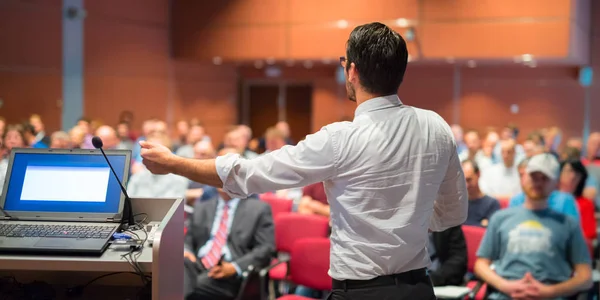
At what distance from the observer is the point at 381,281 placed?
6.81 feet

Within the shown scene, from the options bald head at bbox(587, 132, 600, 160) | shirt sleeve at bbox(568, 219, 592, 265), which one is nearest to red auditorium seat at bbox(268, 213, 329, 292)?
shirt sleeve at bbox(568, 219, 592, 265)

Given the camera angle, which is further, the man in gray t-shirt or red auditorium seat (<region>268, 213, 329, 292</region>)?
red auditorium seat (<region>268, 213, 329, 292</region>)

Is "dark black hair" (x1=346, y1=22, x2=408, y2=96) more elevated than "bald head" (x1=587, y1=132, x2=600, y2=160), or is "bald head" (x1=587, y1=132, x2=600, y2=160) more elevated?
"dark black hair" (x1=346, y1=22, x2=408, y2=96)

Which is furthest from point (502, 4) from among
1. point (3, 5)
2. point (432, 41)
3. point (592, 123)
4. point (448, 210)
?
point (448, 210)

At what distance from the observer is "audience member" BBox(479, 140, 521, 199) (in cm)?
741

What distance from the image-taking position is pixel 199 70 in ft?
46.4

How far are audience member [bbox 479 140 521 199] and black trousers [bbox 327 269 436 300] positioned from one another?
5514 millimetres

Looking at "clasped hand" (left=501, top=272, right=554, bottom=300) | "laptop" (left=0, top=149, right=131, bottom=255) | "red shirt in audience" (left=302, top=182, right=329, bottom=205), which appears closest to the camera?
"laptop" (left=0, top=149, right=131, bottom=255)

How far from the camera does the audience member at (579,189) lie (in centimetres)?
545

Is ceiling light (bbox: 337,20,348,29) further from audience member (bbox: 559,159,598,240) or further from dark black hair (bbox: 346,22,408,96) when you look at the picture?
dark black hair (bbox: 346,22,408,96)

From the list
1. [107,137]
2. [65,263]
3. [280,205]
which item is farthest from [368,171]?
[107,137]

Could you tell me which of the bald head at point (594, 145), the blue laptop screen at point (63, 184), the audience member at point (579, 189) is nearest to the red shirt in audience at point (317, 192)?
the audience member at point (579, 189)

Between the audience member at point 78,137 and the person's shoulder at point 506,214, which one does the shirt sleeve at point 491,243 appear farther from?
the audience member at point 78,137

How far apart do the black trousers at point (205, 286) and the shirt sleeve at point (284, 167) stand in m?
2.71
